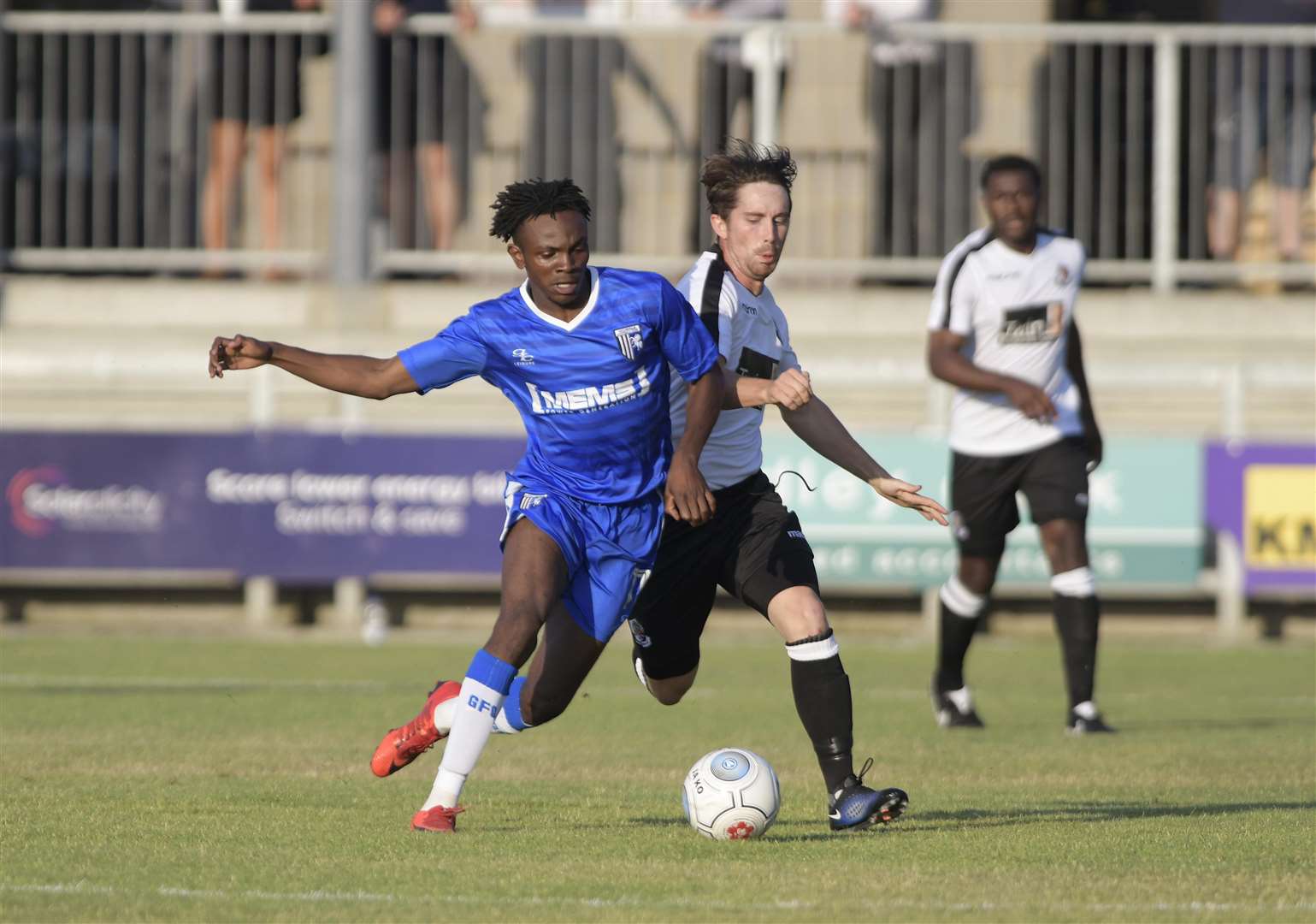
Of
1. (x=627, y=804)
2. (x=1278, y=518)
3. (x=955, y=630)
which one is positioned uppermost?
(x=1278, y=518)

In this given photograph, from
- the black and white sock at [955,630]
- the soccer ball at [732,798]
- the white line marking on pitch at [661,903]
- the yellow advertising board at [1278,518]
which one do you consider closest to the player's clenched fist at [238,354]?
the white line marking on pitch at [661,903]

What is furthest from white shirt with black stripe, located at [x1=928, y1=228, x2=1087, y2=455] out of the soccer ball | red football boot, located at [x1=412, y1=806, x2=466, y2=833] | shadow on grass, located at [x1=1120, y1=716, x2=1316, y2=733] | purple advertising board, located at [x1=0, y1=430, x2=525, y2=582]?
purple advertising board, located at [x1=0, y1=430, x2=525, y2=582]

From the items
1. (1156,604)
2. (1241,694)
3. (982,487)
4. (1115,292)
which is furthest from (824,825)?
(1115,292)

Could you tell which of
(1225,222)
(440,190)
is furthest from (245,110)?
(1225,222)

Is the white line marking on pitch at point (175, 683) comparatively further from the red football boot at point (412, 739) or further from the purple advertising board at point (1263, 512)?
the purple advertising board at point (1263, 512)

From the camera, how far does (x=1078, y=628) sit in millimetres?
10234

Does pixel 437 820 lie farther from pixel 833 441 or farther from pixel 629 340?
pixel 833 441

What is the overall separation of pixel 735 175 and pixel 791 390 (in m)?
1.04

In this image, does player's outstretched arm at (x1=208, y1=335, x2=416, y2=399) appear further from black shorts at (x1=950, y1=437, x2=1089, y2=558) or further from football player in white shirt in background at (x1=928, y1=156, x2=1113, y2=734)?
black shorts at (x1=950, y1=437, x2=1089, y2=558)

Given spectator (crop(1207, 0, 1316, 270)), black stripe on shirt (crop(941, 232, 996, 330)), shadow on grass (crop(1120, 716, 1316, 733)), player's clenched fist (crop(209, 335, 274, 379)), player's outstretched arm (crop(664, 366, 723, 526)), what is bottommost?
shadow on grass (crop(1120, 716, 1316, 733))

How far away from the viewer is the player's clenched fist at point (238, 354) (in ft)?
21.5

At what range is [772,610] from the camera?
711cm

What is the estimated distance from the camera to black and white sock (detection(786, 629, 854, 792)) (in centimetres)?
698

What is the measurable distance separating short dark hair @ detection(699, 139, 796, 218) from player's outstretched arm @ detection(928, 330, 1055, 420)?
2932mm
